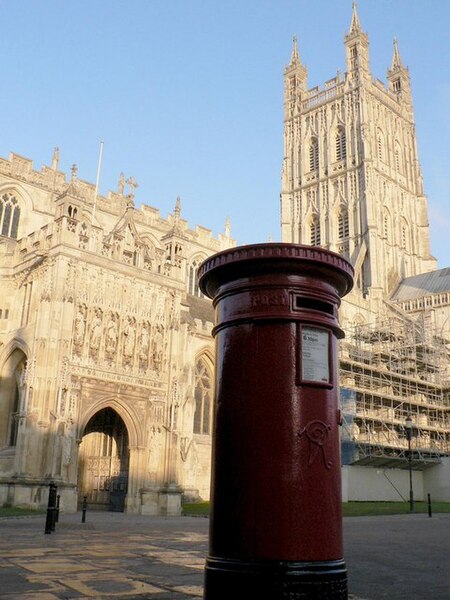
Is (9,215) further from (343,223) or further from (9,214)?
(343,223)

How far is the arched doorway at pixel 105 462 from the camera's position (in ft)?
93.2

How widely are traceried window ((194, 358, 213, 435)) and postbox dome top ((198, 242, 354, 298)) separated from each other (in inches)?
1188

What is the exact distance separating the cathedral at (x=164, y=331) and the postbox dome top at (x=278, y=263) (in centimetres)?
1371

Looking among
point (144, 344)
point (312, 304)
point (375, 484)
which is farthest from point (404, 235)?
point (312, 304)

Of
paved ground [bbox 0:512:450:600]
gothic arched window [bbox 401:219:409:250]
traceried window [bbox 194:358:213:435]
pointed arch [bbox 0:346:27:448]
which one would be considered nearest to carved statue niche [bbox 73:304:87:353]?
pointed arch [bbox 0:346:27:448]

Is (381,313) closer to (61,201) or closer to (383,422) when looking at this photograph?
(383,422)

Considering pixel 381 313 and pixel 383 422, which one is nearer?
pixel 383 422

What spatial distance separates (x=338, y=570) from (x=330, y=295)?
1645 mm

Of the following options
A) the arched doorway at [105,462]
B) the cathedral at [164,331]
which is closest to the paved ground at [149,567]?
the cathedral at [164,331]

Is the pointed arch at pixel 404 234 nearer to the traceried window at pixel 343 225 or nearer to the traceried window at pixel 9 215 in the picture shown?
the traceried window at pixel 343 225

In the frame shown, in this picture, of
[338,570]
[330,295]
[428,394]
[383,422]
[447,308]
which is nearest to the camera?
[338,570]

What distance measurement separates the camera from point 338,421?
3.99 meters

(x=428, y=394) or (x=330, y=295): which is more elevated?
(x=428, y=394)

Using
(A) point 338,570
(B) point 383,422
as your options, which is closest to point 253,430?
(A) point 338,570
